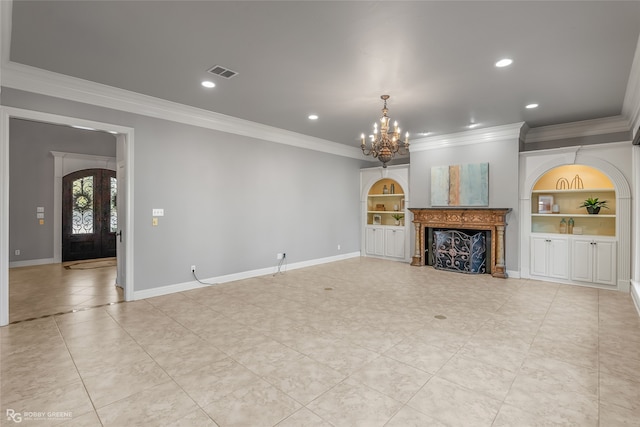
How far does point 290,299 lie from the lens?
466 centimetres

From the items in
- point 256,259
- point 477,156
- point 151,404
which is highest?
point 477,156

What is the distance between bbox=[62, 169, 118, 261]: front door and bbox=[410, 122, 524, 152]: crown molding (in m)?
8.31

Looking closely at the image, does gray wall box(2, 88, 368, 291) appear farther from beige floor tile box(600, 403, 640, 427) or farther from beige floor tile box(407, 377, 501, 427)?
beige floor tile box(600, 403, 640, 427)

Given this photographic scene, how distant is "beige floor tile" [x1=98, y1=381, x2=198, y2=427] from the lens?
2.00 meters

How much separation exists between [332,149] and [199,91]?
396cm

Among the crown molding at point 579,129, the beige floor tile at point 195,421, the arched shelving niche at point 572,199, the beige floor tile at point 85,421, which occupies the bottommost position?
the beige floor tile at point 85,421

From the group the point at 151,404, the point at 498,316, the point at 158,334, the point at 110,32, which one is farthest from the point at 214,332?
the point at 498,316

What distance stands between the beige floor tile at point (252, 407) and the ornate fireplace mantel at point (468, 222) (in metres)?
5.44

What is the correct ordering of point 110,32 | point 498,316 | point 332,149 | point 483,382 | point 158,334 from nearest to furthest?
point 483,382 < point 110,32 < point 158,334 < point 498,316 < point 332,149

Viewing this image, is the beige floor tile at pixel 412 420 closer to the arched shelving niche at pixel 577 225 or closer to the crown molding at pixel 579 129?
the arched shelving niche at pixel 577 225

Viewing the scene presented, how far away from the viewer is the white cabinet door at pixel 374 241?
8.32m

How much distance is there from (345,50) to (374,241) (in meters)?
5.92

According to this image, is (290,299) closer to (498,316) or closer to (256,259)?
(256,259)

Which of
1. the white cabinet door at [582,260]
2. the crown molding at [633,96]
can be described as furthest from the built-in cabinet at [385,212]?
the crown molding at [633,96]
